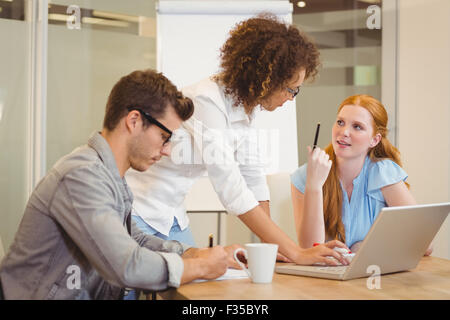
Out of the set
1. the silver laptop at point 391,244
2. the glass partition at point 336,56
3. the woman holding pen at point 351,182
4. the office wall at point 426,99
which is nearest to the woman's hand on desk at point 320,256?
the silver laptop at point 391,244

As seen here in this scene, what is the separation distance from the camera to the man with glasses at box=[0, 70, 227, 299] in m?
1.07

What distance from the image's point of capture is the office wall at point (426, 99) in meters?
3.50

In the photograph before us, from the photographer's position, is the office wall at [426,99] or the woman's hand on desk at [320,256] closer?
the woman's hand on desk at [320,256]

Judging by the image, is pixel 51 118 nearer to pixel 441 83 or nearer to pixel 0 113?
pixel 0 113

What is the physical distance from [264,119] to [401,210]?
6.95ft

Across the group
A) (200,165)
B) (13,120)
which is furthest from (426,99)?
(13,120)

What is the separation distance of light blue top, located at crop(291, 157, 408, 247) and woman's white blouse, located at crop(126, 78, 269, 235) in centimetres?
47

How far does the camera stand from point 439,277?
1.32m

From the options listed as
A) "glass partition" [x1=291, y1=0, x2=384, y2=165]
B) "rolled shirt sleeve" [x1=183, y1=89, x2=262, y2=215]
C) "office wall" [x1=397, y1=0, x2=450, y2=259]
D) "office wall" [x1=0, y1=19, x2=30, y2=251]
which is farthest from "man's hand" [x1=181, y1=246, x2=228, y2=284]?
"glass partition" [x1=291, y1=0, x2=384, y2=165]

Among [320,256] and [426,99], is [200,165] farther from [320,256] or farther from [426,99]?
[426,99]

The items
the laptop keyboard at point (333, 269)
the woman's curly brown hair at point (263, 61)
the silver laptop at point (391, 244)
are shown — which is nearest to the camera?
the silver laptop at point (391, 244)

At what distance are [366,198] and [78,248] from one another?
1.15 meters

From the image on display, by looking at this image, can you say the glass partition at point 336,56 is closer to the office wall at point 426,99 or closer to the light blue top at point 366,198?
the office wall at point 426,99
